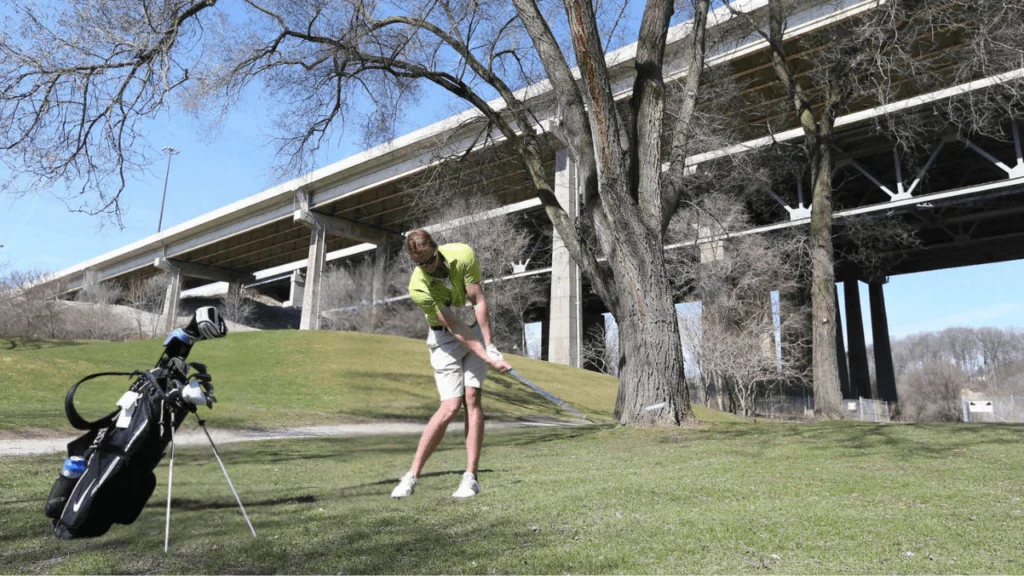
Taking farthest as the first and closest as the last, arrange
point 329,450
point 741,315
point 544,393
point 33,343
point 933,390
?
1. point 933,390
2. point 741,315
3. point 33,343
4. point 544,393
5. point 329,450

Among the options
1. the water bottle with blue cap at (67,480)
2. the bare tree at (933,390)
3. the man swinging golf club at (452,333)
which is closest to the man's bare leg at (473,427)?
the man swinging golf club at (452,333)

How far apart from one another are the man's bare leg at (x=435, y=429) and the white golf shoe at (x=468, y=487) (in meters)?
0.28

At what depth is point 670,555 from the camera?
9.29ft

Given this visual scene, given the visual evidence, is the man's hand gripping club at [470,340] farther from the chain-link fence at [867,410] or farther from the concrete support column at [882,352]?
the concrete support column at [882,352]

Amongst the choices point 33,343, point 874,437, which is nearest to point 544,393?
point 874,437

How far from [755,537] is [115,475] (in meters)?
2.83

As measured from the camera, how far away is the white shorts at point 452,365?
343 centimetres

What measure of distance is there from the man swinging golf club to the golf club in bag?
1.12 m

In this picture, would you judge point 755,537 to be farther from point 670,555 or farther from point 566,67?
point 566,67

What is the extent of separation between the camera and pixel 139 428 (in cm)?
205

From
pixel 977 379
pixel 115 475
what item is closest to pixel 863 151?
pixel 115 475

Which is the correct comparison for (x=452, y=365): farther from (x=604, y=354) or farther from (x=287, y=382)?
(x=604, y=354)

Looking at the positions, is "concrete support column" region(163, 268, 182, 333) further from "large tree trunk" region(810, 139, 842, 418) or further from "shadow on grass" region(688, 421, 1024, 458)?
"shadow on grass" region(688, 421, 1024, 458)

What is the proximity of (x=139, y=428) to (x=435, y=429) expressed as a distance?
1.66 metres
